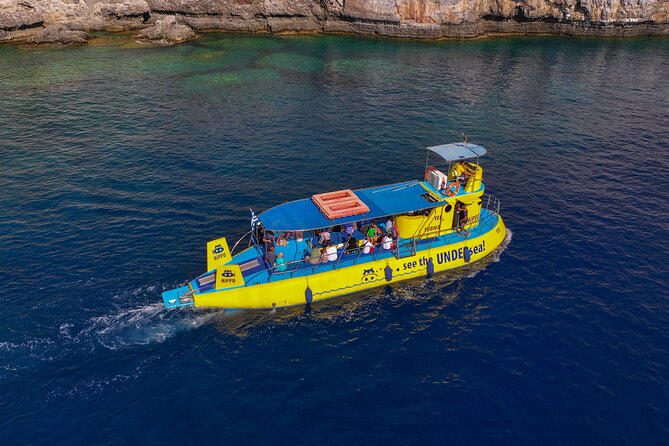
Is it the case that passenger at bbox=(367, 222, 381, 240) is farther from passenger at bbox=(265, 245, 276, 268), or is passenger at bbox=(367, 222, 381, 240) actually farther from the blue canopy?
the blue canopy

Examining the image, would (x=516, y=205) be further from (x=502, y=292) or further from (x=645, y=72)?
(x=645, y=72)

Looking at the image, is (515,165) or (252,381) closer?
(252,381)

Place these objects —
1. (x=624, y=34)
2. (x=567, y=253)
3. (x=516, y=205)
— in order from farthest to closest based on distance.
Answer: (x=624, y=34) < (x=516, y=205) < (x=567, y=253)

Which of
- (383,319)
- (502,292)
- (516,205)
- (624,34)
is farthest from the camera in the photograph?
(624,34)

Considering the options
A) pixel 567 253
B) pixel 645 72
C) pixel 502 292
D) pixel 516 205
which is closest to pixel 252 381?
pixel 502 292

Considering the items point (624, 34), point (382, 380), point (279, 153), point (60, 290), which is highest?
point (624, 34)

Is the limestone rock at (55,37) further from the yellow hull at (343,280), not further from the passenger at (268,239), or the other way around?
→ the yellow hull at (343,280)
